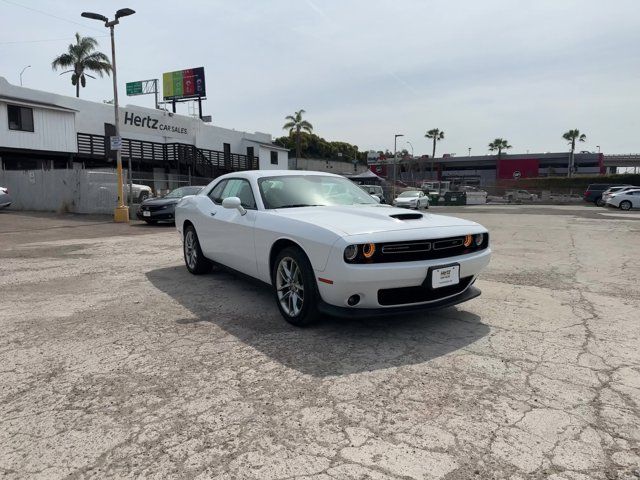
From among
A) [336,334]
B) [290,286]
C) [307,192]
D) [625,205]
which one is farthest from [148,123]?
[625,205]

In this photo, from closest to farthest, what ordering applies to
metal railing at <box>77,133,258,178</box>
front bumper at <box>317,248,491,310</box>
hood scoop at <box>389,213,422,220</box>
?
front bumper at <box>317,248,491,310</box>, hood scoop at <box>389,213,422,220</box>, metal railing at <box>77,133,258,178</box>

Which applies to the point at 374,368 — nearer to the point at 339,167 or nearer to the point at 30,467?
the point at 30,467

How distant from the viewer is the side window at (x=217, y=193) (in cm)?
593

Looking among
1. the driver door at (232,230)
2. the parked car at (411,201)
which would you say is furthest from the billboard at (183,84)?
the driver door at (232,230)

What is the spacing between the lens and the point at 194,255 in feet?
21.2

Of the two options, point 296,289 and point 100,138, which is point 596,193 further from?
point 296,289

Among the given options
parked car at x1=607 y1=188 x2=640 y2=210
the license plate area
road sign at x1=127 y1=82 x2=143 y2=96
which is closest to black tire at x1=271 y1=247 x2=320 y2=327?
the license plate area

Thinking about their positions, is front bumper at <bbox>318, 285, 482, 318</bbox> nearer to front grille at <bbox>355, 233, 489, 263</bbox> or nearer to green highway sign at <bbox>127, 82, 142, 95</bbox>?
front grille at <bbox>355, 233, 489, 263</bbox>

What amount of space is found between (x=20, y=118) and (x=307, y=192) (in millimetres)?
24424

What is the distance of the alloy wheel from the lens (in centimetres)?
401

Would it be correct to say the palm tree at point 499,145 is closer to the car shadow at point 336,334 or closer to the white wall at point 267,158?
the white wall at point 267,158

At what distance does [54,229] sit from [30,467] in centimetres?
1376

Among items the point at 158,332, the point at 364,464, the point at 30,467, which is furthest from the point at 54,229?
the point at 364,464

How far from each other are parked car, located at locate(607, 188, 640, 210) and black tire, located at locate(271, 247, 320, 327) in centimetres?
3163
